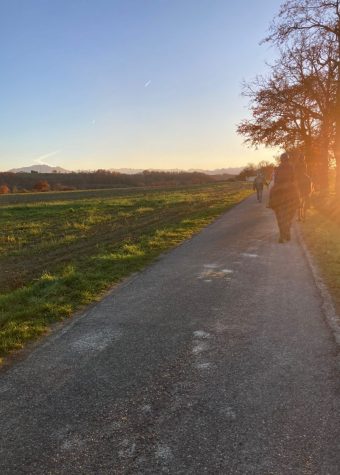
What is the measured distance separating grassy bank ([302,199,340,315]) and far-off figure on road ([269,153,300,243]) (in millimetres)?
888

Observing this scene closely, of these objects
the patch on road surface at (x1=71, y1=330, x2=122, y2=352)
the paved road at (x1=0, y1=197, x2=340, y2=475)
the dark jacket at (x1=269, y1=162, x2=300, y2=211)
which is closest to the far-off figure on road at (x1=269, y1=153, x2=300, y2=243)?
the dark jacket at (x1=269, y1=162, x2=300, y2=211)

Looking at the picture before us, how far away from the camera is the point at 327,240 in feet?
41.4

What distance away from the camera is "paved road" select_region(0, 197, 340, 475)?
10.5ft

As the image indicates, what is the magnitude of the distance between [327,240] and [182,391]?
9679 millimetres

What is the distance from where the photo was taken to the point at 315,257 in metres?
10.4

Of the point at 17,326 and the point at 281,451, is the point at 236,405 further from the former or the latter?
the point at 17,326

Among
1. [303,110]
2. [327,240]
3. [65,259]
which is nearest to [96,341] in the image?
[65,259]

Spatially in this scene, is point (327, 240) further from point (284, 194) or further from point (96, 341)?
point (96, 341)

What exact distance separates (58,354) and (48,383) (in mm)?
746

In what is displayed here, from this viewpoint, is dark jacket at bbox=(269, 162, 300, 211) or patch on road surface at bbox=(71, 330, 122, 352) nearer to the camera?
patch on road surface at bbox=(71, 330, 122, 352)

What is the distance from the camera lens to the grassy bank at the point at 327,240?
8285mm

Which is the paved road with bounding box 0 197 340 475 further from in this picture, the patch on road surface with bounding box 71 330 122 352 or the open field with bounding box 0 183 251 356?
the open field with bounding box 0 183 251 356

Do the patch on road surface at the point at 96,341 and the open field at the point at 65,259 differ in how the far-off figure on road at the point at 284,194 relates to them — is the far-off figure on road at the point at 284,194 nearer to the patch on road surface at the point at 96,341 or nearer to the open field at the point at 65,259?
the open field at the point at 65,259

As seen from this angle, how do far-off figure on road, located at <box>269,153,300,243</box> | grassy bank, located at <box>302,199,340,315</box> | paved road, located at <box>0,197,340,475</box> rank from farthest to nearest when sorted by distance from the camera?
far-off figure on road, located at <box>269,153,300,243</box>
grassy bank, located at <box>302,199,340,315</box>
paved road, located at <box>0,197,340,475</box>
